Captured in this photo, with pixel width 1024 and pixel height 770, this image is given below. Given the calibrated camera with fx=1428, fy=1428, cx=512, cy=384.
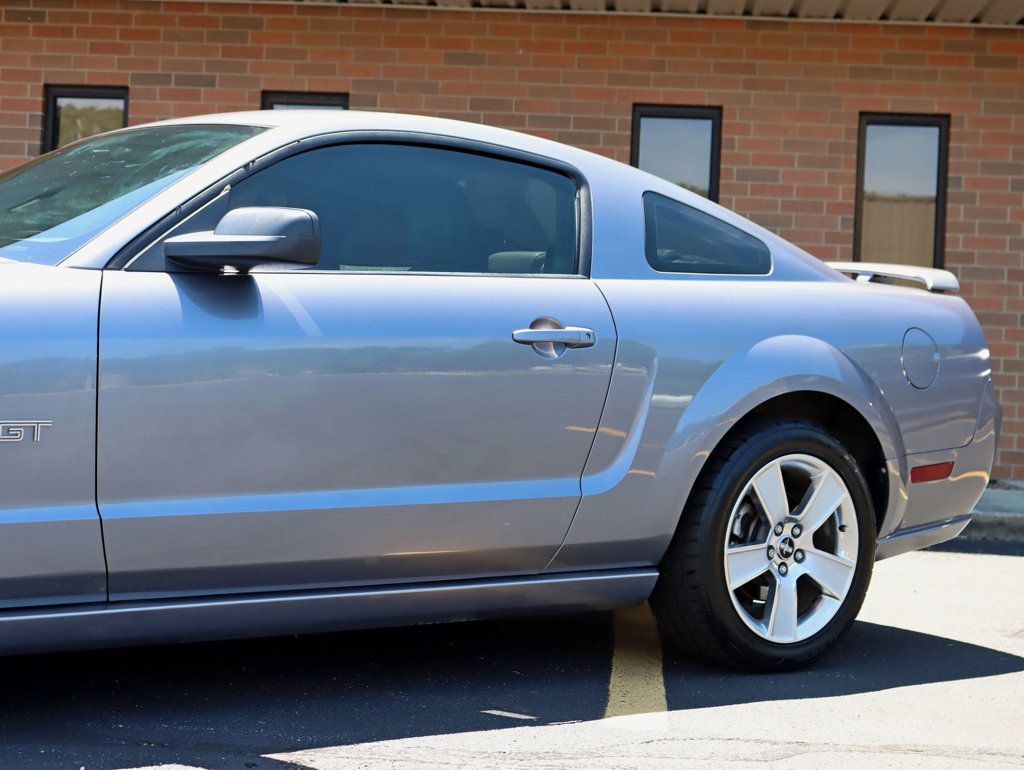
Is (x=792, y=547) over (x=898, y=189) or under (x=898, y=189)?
under

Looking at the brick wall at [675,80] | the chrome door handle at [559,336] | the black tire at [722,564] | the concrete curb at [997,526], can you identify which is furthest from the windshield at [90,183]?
the brick wall at [675,80]

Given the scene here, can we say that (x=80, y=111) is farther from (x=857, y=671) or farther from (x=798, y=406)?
(x=857, y=671)

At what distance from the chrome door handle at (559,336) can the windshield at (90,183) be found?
896mm

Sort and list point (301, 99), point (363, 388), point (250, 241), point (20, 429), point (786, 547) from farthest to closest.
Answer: point (301, 99) < point (786, 547) < point (363, 388) < point (250, 241) < point (20, 429)

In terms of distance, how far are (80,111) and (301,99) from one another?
162 cm

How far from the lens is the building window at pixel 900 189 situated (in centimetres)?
1028

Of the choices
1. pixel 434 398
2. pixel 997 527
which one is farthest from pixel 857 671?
pixel 997 527

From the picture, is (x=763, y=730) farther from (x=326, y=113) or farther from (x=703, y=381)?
(x=326, y=113)

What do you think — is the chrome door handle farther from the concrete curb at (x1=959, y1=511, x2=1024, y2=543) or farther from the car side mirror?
the concrete curb at (x1=959, y1=511, x2=1024, y2=543)

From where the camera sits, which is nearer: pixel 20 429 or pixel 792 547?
pixel 20 429

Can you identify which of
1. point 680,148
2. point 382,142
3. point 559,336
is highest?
point 680,148

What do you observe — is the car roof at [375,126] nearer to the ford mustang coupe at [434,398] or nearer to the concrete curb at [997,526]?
the ford mustang coupe at [434,398]

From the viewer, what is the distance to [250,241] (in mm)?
3369

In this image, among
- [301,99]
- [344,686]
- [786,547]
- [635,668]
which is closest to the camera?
[344,686]
